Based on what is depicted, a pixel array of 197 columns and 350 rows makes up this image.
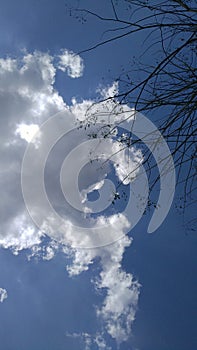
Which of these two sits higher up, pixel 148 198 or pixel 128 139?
pixel 128 139

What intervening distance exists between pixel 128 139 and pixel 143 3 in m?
1.47

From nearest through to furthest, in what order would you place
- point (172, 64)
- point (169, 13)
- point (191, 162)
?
1. point (169, 13)
2. point (172, 64)
3. point (191, 162)

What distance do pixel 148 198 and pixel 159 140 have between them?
3.30 ft

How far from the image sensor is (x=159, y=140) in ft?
12.5

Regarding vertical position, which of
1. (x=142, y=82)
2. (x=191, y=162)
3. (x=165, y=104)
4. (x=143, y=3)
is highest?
(x=143, y=3)

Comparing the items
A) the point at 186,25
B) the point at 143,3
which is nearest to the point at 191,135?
the point at 186,25

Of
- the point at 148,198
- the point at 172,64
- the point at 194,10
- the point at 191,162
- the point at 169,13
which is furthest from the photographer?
the point at 148,198

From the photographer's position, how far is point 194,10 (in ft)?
10.4

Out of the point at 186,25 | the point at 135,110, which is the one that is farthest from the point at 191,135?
the point at 186,25

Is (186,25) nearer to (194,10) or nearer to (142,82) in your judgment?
(194,10)

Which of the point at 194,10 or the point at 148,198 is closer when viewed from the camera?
the point at 194,10

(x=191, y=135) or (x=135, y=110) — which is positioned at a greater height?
(x=135, y=110)

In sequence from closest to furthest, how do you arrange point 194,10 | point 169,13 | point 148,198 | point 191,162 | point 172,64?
point 194,10, point 169,13, point 172,64, point 191,162, point 148,198

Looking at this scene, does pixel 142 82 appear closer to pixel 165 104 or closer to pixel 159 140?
pixel 165 104
